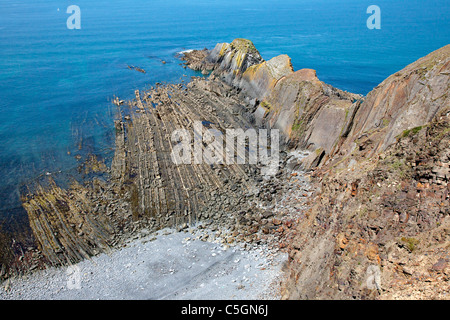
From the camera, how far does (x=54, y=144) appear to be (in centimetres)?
3962

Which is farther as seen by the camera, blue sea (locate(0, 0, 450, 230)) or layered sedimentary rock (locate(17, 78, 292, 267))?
blue sea (locate(0, 0, 450, 230))

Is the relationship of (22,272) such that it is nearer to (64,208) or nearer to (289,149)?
(64,208)

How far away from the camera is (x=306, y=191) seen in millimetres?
27484

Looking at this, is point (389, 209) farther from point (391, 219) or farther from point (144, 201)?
point (144, 201)

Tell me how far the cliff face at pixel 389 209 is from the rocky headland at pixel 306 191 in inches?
2.5

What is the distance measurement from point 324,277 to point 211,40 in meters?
95.9

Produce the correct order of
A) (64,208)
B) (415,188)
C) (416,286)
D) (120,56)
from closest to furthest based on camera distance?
(416,286) < (415,188) < (64,208) < (120,56)

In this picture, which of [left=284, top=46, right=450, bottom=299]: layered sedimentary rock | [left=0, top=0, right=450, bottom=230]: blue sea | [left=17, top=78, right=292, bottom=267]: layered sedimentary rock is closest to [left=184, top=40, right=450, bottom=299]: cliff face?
[left=284, top=46, right=450, bottom=299]: layered sedimentary rock

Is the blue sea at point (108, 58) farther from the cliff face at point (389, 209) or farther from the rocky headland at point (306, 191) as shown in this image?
the cliff face at point (389, 209)

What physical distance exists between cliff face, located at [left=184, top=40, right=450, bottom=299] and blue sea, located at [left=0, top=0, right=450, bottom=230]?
86.9 feet

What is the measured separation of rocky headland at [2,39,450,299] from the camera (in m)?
14.6

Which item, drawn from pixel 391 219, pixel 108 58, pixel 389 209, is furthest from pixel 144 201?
pixel 108 58

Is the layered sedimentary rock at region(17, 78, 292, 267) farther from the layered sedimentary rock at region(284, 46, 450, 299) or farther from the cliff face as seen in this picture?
the layered sedimentary rock at region(284, 46, 450, 299)
